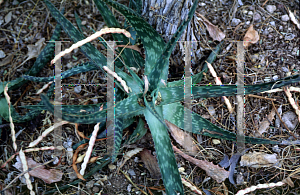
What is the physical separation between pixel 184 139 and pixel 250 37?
0.65 metres

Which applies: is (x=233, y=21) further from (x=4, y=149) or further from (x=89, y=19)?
(x=4, y=149)

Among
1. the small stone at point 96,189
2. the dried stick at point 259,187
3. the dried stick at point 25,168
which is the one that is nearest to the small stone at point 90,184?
the small stone at point 96,189

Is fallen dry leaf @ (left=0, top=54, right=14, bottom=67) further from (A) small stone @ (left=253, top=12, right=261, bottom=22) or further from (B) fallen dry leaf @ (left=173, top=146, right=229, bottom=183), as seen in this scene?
(A) small stone @ (left=253, top=12, right=261, bottom=22)

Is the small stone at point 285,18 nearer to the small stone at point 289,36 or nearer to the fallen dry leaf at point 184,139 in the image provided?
the small stone at point 289,36

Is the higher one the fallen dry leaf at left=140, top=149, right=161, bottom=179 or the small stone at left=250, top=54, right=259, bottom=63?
the small stone at left=250, top=54, right=259, bottom=63

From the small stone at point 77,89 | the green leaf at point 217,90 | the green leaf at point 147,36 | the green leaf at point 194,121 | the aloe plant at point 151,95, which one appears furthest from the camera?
the small stone at point 77,89

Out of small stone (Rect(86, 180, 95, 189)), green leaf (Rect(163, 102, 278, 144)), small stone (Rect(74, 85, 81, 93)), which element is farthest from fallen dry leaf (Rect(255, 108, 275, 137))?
small stone (Rect(74, 85, 81, 93))

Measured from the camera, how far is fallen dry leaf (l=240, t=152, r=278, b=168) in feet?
3.55

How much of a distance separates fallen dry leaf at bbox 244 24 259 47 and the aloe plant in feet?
0.56

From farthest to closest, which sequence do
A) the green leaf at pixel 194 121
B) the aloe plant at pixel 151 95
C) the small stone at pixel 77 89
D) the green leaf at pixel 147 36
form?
the small stone at pixel 77 89
the green leaf at pixel 194 121
the green leaf at pixel 147 36
the aloe plant at pixel 151 95

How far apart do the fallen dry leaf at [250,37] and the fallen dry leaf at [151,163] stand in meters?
0.77

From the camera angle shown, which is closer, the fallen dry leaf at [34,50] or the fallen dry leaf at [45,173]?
the fallen dry leaf at [45,173]

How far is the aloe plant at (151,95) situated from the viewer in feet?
2.50

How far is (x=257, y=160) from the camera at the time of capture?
1.08 metres
